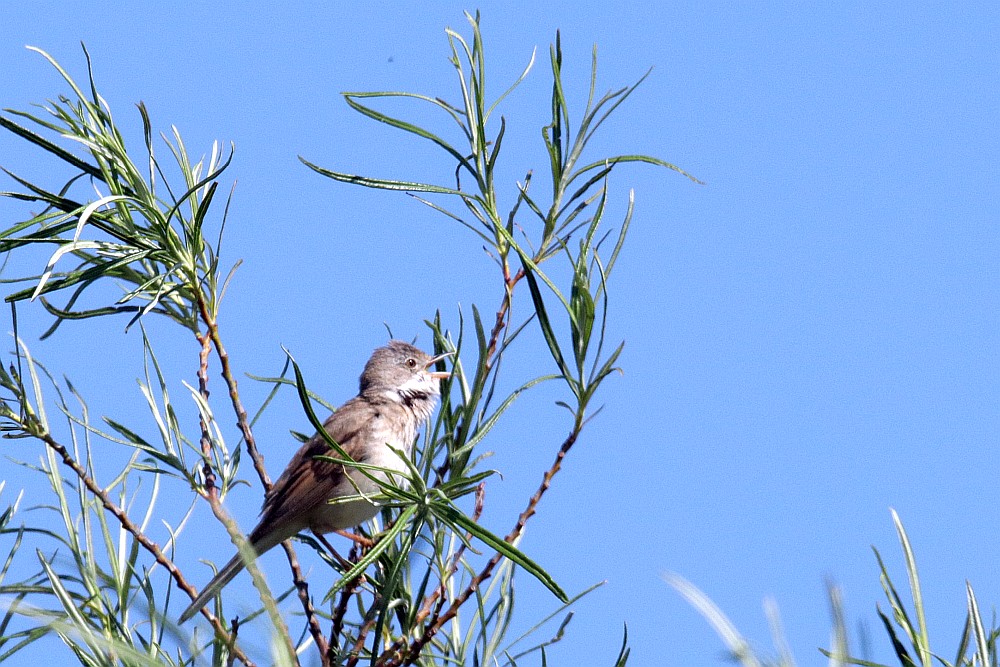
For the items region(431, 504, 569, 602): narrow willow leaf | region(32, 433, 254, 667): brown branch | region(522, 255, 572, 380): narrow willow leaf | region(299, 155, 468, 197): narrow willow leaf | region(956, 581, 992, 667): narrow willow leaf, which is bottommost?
region(956, 581, 992, 667): narrow willow leaf

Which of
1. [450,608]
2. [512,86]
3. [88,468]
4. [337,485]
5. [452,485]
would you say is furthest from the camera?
[337,485]

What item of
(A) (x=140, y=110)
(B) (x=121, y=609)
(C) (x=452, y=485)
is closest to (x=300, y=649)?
(B) (x=121, y=609)

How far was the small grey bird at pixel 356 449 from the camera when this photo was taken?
185 inches

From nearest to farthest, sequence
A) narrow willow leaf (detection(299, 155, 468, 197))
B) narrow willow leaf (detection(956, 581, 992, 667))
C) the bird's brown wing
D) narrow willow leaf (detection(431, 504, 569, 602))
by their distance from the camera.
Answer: narrow willow leaf (detection(956, 581, 992, 667)) < narrow willow leaf (detection(431, 504, 569, 602)) < narrow willow leaf (detection(299, 155, 468, 197)) < the bird's brown wing

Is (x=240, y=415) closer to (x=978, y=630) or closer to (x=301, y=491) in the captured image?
(x=301, y=491)

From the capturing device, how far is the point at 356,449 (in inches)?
205

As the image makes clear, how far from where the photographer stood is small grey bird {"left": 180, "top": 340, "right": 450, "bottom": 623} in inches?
185

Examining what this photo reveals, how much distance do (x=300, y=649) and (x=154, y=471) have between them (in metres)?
0.66

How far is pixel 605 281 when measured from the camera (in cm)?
278

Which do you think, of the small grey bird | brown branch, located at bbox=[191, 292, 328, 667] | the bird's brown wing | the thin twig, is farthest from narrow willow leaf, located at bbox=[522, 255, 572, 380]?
the bird's brown wing

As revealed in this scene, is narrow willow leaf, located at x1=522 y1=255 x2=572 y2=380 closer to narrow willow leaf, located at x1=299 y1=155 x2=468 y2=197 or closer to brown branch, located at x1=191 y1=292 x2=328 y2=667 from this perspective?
narrow willow leaf, located at x1=299 y1=155 x2=468 y2=197

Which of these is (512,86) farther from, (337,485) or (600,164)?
(337,485)

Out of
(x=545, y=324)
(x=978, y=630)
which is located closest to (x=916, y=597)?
(x=978, y=630)

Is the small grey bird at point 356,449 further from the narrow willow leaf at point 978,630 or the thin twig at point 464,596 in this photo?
the narrow willow leaf at point 978,630
